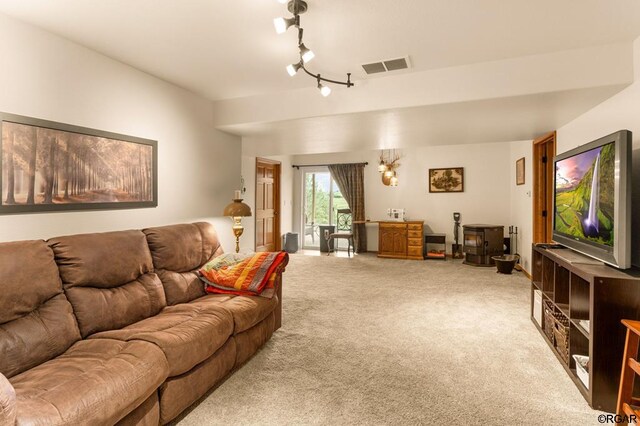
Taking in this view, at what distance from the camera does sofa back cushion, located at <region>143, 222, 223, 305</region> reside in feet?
8.90

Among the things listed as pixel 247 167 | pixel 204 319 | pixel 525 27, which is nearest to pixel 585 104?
pixel 525 27

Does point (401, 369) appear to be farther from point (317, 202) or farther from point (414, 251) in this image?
point (317, 202)

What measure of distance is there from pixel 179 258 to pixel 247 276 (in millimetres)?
581

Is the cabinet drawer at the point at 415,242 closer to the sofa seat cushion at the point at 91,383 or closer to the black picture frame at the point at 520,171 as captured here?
the black picture frame at the point at 520,171

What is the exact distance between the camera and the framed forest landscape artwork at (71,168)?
2.31 metres

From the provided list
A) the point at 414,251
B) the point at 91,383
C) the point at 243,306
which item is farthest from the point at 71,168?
the point at 414,251

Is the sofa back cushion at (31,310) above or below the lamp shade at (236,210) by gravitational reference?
below

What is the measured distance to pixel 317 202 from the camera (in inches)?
344

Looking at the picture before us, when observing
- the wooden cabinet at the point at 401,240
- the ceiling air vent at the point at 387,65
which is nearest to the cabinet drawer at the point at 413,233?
the wooden cabinet at the point at 401,240

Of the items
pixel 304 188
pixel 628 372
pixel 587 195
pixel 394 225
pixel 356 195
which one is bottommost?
pixel 628 372

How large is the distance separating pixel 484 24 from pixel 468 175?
5.34 meters

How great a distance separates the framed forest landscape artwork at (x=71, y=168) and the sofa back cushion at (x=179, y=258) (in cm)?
56

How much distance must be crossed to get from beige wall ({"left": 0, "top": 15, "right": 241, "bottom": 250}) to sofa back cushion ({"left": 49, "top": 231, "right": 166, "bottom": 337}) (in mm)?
566

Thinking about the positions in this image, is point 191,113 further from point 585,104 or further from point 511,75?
point 585,104
